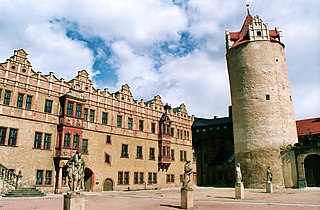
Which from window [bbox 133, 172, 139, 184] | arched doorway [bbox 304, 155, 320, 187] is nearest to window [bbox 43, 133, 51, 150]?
window [bbox 133, 172, 139, 184]

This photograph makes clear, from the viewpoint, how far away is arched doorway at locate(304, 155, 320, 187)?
3584 centimetres

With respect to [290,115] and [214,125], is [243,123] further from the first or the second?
[214,125]

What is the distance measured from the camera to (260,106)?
36.8 m

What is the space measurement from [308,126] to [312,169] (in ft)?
22.7

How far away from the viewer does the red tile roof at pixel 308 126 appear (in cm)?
3891

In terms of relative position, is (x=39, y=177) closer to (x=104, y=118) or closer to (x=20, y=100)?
(x=20, y=100)

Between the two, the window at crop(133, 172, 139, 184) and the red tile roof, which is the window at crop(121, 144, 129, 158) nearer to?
the window at crop(133, 172, 139, 184)

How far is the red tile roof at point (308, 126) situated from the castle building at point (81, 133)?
63.4ft

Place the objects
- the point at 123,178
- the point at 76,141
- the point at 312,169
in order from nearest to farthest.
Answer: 1. the point at 76,141
2. the point at 123,178
3. the point at 312,169

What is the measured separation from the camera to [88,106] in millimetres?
32125

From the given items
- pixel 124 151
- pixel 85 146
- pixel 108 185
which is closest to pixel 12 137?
pixel 85 146

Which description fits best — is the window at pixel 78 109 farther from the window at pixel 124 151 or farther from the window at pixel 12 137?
the window at pixel 124 151

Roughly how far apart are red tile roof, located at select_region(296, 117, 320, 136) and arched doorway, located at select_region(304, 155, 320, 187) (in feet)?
13.9

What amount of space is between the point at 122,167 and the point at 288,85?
26250mm
